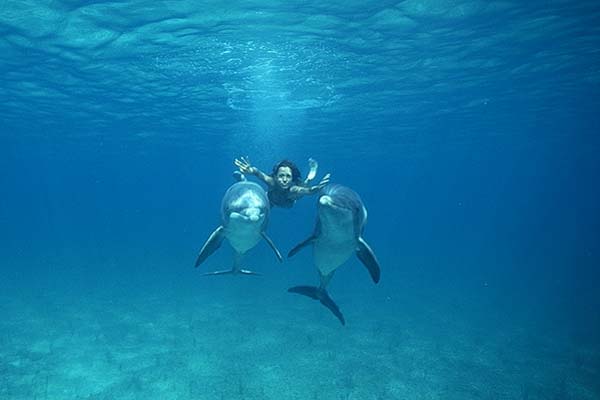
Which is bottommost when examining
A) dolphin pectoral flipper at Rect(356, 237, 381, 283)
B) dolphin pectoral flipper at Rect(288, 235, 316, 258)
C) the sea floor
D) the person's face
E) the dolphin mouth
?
the sea floor

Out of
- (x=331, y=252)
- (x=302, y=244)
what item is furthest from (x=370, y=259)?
(x=302, y=244)

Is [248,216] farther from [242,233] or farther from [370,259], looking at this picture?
[370,259]

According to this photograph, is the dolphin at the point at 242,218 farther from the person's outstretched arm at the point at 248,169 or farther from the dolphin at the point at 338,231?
the dolphin at the point at 338,231

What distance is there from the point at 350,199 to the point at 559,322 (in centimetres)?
1711

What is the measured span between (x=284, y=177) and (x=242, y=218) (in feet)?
6.90

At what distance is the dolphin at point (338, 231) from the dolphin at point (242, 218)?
0.93m

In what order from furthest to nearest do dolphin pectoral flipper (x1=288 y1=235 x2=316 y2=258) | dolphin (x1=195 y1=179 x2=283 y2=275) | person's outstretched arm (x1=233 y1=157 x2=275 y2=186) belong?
1. person's outstretched arm (x1=233 y1=157 x2=275 y2=186)
2. dolphin pectoral flipper (x1=288 y1=235 x2=316 y2=258)
3. dolphin (x1=195 y1=179 x2=283 y2=275)

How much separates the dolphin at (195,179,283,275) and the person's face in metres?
0.96

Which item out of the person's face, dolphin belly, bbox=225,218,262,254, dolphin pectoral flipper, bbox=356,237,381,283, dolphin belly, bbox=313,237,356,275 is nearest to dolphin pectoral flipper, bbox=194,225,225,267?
dolphin belly, bbox=225,218,262,254

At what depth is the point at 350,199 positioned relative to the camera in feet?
25.5

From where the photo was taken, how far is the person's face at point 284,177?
951 cm

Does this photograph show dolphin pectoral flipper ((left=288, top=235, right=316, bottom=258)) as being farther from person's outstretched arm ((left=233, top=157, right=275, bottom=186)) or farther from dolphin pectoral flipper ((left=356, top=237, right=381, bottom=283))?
person's outstretched arm ((left=233, top=157, right=275, bottom=186))

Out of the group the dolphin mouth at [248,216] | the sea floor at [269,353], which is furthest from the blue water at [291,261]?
the dolphin mouth at [248,216]

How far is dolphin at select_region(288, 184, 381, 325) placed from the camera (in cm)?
744
